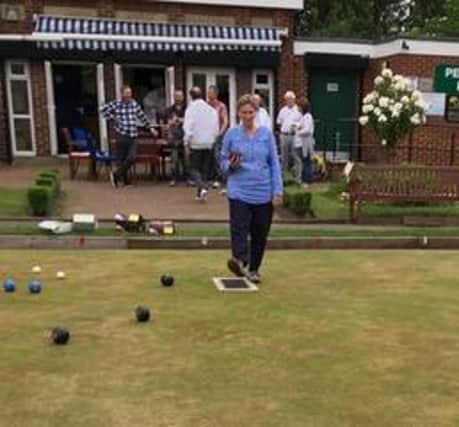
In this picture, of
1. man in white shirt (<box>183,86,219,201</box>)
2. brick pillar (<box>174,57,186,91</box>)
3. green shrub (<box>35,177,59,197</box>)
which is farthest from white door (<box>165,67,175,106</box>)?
green shrub (<box>35,177,59,197</box>)

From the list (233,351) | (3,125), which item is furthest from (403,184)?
(3,125)

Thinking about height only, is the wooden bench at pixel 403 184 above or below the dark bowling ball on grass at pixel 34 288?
above

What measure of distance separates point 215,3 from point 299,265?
38.3 feet

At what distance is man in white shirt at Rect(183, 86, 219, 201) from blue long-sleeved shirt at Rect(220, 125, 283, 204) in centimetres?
538

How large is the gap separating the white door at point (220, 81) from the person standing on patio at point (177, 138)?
13.9 ft

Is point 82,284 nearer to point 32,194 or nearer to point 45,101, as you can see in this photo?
point 32,194

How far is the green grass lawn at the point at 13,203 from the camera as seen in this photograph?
1084 centimetres

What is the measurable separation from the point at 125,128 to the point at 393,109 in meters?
4.70

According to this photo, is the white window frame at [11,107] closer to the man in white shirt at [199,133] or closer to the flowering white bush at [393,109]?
the man in white shirt at [199,133]

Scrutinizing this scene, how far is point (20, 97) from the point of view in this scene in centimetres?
1808

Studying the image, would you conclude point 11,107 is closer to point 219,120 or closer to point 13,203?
point 219,120

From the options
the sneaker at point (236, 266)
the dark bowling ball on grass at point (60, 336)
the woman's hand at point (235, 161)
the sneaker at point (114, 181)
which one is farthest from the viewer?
the sneaker at point (114, 181)

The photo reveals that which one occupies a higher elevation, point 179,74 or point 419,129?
point 179,74

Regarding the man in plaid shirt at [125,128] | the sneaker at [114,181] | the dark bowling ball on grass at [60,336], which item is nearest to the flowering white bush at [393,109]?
the man in plaid shirt at [125,128]
